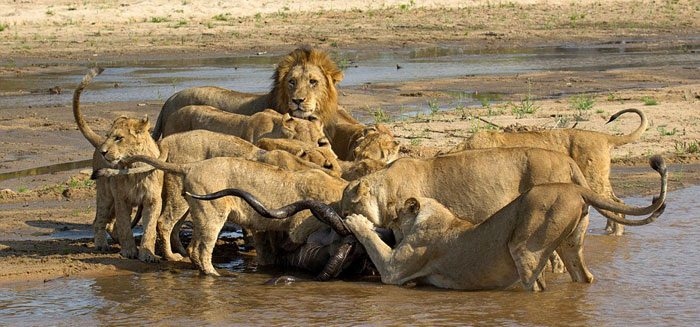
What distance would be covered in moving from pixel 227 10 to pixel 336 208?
23839 mm

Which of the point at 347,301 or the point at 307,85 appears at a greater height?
the point at 307,85

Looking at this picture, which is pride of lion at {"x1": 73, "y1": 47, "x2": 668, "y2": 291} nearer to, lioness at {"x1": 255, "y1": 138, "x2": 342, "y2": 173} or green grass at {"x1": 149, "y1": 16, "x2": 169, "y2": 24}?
lioness at {"x1": 255, "y1": 138, "x2": 342, "y2": 173}

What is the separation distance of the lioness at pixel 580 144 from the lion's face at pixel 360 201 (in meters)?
1.61

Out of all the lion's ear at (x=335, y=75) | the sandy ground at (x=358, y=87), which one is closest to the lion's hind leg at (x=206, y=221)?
the sandy ground at (x=358, y=87)

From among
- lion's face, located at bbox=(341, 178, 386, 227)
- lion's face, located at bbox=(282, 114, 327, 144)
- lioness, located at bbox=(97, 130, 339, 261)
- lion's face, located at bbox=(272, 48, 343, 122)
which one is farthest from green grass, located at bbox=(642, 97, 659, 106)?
lion's face, located at bbox=(341, 178, 386, 227)

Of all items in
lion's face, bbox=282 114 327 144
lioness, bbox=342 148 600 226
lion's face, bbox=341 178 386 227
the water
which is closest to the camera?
lion's face, bbox=341 178 386 227

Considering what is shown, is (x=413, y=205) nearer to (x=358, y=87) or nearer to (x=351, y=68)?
(x=358, y=87)

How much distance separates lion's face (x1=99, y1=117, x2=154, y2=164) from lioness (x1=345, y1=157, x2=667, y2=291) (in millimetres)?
1762

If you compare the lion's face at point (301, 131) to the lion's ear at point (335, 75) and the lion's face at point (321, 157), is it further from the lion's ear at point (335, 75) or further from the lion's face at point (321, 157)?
the lion's ear at point (335, 75)

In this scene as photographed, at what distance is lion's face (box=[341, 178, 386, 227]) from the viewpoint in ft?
27.9

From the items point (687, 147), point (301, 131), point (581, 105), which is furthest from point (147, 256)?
point (581, 105)

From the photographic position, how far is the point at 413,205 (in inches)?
322

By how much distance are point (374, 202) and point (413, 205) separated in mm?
481

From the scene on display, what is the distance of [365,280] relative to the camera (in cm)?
855
